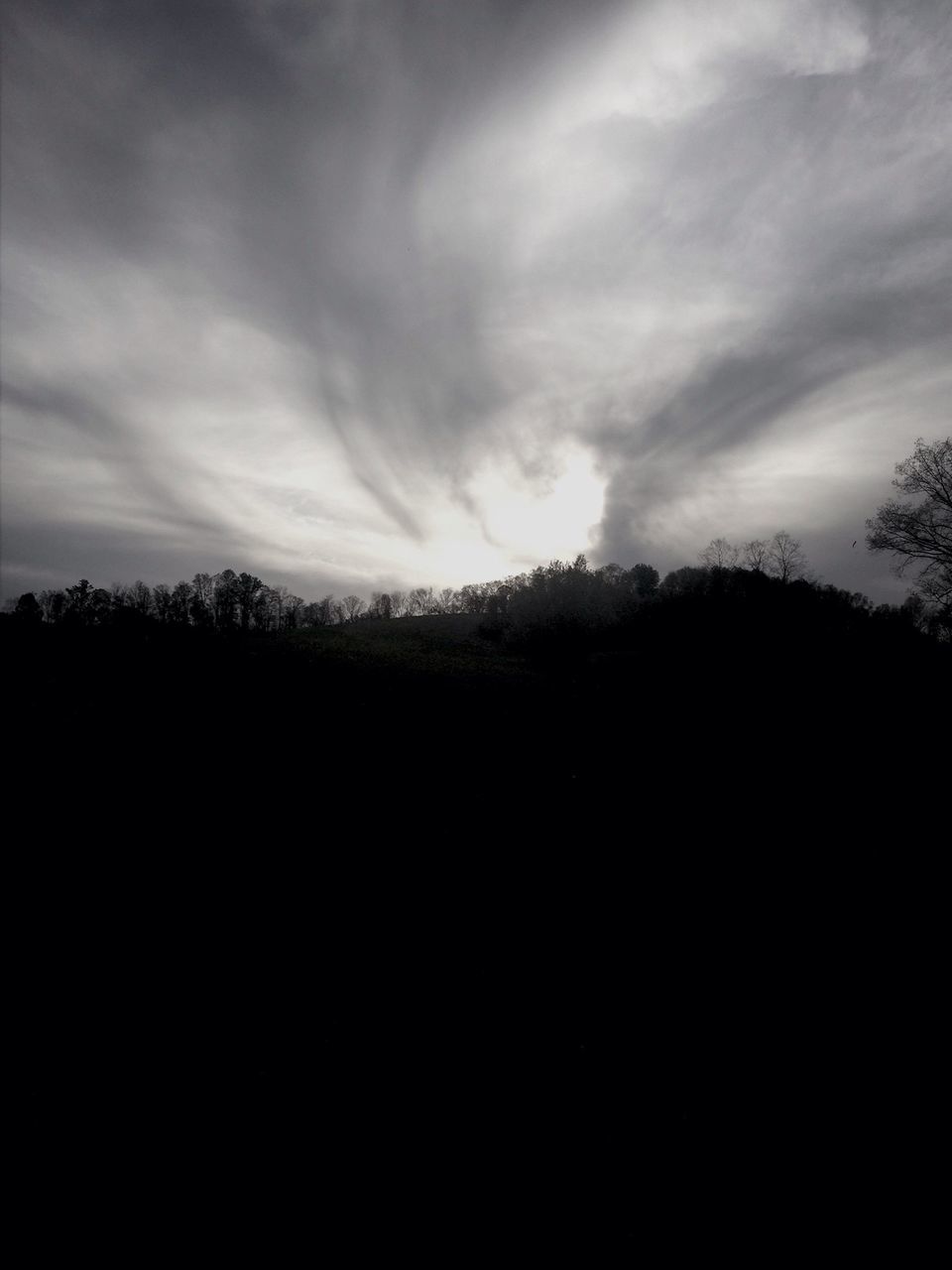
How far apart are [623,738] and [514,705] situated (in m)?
5.39

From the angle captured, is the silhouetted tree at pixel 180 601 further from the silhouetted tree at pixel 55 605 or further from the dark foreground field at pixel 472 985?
the dark foreground field at pixel 472 985

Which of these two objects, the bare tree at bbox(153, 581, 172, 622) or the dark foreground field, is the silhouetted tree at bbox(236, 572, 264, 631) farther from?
the dark foreground field

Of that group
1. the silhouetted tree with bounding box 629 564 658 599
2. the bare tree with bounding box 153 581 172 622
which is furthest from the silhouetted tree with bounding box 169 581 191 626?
the silhouetted tree with bounding box 629 564 658 599

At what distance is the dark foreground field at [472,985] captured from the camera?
177 inches

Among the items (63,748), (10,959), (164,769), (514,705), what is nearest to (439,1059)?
(10,959)

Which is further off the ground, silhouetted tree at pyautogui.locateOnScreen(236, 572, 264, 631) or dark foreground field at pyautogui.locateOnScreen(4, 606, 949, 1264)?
silhouetted tree at pyautogui.locateOnScreen(236, 572, 264, 631)

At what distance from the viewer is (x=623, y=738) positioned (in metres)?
16.6

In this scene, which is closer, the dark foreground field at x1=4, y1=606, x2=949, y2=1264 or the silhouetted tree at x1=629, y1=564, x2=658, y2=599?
the dark foreground field at x1=4, y1=606, x2=949, y2=1264

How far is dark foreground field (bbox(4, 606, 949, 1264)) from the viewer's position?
14.7 ft

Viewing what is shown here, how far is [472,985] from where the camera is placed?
6.71 meters

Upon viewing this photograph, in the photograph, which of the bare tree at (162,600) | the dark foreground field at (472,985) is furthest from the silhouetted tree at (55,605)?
the dark foreground field at (472,985)

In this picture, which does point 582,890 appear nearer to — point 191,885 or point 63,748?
point 191,885

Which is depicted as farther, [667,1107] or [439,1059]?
[439,1059]

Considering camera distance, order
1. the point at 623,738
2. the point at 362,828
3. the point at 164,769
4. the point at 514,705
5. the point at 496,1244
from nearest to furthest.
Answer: the point at 496,1244 → the point at 362,828 → the point at 164,769 → the point at 623,738 → the point at 514,705
